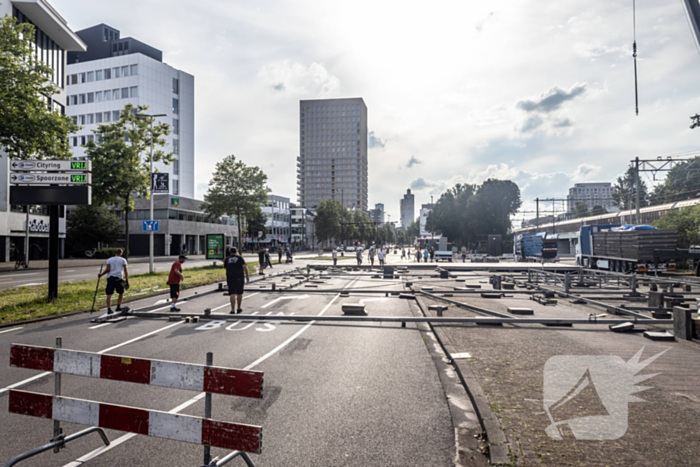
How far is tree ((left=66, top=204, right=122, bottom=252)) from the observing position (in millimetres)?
53688

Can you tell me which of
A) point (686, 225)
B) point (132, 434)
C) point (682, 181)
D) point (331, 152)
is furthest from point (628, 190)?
point (331, 152)

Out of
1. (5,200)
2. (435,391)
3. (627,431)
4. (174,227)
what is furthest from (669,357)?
(174,227)

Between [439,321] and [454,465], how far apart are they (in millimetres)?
7056

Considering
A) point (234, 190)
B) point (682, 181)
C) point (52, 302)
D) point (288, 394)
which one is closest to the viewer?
point (288, 394)

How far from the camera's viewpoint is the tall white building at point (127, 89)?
7419 centimetres

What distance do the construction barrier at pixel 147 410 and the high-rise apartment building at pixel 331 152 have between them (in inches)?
7593

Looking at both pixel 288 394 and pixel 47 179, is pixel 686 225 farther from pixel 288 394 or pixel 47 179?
pixel 47 179

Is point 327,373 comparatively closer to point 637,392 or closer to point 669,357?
point 637,392

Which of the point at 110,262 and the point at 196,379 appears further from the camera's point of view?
the point at 110,262

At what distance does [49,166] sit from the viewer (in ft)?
48.7

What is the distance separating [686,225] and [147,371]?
4230 centimetres

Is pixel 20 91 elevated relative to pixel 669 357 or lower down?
elevated

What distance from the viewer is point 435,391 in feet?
19.9

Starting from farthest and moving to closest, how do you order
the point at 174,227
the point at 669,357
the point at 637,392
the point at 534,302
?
the point at 174,227 → the point at 534,302 → the point at 669,357 → the point at 637,392
